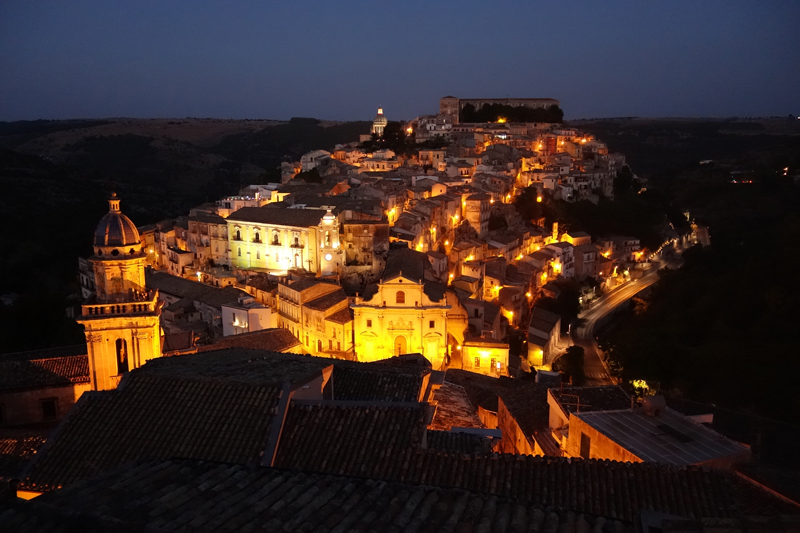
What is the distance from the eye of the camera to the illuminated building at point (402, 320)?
94.3 feet

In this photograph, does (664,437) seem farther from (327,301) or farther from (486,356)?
(327,301)

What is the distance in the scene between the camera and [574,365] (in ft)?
104

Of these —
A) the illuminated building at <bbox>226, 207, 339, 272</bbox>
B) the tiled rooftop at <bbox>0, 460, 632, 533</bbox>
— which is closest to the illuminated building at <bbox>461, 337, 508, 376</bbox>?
the illuminated building at <bbox>226, 207, 339, 272</bbox>

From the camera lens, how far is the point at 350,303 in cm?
3072

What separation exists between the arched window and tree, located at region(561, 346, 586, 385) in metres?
22.3

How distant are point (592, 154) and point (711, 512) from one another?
6842 centimetres

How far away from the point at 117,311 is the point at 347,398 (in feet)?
25.2

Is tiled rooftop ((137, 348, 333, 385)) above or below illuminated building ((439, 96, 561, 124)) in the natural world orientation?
below

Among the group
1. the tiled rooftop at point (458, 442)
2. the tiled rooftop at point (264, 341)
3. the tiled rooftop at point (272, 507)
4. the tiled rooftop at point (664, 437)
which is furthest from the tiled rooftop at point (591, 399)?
the tiled rooftop at point (264, 341)

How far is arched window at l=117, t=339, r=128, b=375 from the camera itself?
15.6 m

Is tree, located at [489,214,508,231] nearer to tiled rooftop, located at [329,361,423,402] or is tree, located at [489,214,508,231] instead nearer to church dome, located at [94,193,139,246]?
church dome, located at [94,193,139,246]

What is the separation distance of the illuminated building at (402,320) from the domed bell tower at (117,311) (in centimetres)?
1413

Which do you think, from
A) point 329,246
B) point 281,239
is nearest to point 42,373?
point 329,246

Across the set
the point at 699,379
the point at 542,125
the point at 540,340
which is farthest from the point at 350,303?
the point at 542,125
